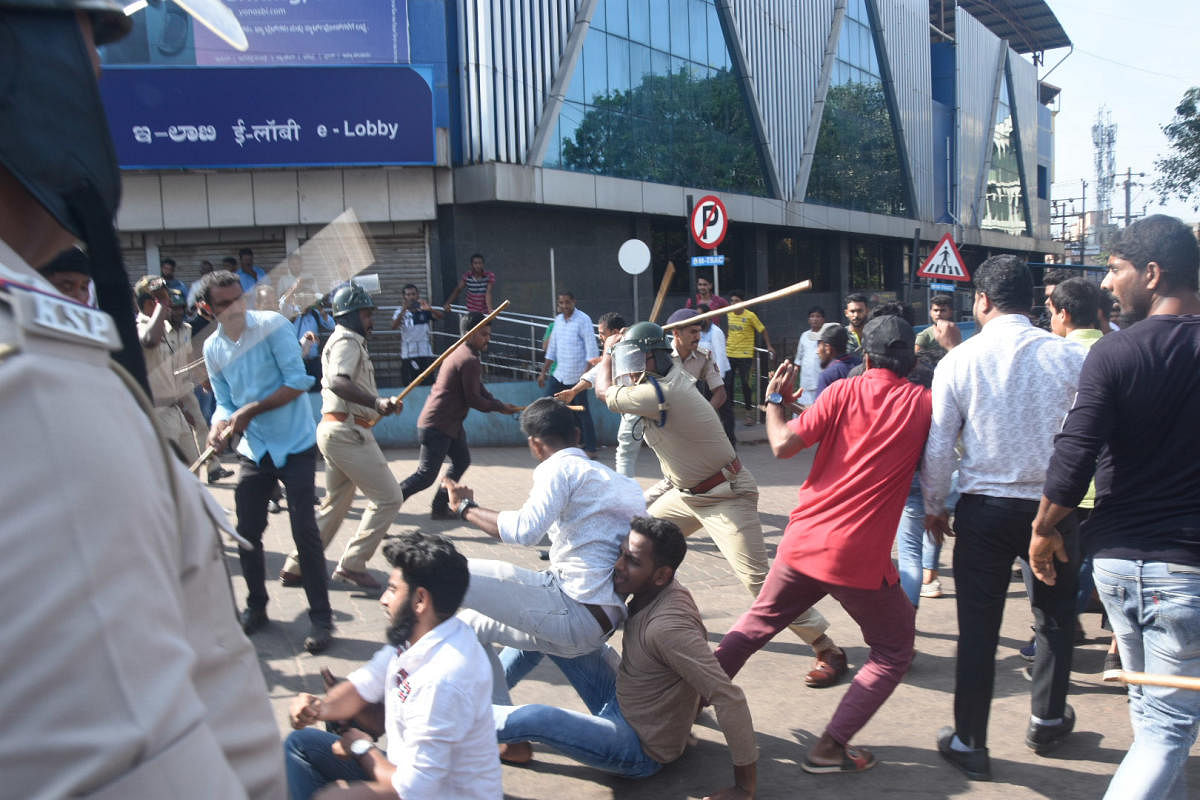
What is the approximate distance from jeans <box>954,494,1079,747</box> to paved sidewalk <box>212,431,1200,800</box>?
325mm

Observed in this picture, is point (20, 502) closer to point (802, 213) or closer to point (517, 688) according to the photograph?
point (517, 688)

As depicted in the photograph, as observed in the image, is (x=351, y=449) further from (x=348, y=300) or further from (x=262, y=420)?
(x=348, y=300)

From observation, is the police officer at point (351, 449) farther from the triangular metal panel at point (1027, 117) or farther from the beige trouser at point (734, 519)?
the triangular metal panel at point (1027, 117)

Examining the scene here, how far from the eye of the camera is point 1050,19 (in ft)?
127

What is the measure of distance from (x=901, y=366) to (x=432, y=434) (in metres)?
4.28

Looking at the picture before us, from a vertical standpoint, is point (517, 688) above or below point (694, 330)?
below

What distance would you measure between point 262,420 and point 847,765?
3.41 metres

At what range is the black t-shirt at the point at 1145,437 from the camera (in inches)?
115

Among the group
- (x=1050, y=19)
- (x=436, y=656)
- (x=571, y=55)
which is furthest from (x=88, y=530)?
(x=1050, y=19)

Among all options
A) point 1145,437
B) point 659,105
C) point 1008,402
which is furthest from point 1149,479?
point 659,105

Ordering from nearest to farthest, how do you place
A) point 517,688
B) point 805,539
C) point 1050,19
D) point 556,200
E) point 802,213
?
point 805,539, point 517,688, point 556,200, point 802,213, point 1050,19

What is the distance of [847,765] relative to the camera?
3.79m

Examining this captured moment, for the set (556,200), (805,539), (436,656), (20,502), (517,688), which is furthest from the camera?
(556,200)

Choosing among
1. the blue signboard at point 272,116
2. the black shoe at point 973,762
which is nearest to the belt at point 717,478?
the black shoe at point 973,762
